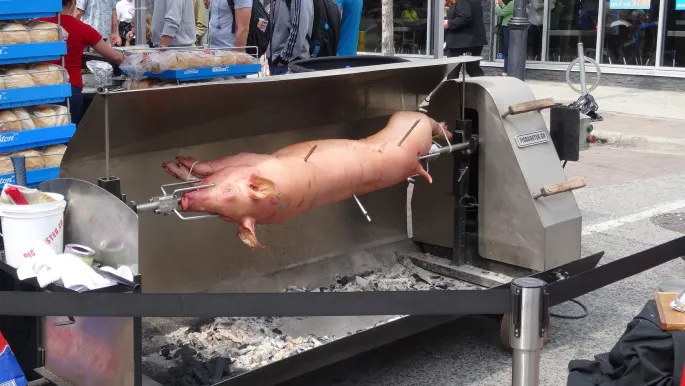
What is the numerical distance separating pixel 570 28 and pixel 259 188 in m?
13.0

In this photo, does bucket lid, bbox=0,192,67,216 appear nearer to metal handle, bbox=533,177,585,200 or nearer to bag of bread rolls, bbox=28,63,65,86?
bag of bread rolls, bbox=28,63,65,86

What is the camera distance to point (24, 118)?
12.3 ft

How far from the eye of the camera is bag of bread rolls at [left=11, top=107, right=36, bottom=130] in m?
3.74

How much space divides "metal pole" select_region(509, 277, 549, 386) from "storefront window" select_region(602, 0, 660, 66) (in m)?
12.9

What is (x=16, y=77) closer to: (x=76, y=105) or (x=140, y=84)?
(x=140, y=84)

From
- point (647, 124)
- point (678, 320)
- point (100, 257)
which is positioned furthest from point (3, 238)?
point (647, 124)

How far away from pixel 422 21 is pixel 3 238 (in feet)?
47.7

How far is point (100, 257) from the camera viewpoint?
3203 mm

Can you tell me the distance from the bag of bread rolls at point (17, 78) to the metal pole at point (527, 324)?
237 centimetres

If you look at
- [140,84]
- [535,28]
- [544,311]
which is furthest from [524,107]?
[535,28]

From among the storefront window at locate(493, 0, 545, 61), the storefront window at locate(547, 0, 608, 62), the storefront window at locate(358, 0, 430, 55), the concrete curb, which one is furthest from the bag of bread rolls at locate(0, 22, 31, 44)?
the storefront window at locate(358, 0, 430, 55)

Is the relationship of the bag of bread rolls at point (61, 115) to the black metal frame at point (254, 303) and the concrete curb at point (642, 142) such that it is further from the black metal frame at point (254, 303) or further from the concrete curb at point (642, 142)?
the concrete curb at point (642, 142)

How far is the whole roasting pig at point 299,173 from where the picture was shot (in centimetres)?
357

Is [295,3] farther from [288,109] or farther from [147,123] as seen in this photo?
[147,123]
